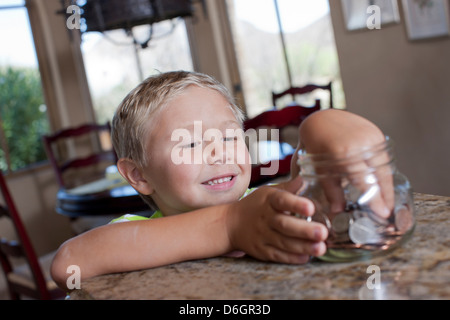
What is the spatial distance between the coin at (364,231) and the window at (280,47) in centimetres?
309

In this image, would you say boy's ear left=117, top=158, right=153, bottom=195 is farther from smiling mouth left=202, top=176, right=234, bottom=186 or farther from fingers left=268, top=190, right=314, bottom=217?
fingers left=268, top=190, right=314, bottom=217

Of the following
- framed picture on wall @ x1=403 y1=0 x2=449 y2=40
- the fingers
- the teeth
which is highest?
framed picture on wall @ x1=403 y1=0 x2=449 y2=40

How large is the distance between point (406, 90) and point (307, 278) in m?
2.62

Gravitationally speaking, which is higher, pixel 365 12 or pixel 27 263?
pixel 365 12

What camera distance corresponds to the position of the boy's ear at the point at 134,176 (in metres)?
0.86

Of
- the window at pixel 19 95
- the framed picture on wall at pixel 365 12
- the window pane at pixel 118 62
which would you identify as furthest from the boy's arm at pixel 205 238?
the window pane at pixel 118 62

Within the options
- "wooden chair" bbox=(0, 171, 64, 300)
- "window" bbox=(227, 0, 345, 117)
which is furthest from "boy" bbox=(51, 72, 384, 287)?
A: "window" bbox=(227, 0, 345, 117)

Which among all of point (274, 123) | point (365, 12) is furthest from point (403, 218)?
point (365, 12)

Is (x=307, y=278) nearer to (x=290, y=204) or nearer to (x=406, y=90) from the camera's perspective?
(x=290, y=204)

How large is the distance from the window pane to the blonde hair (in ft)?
10.4

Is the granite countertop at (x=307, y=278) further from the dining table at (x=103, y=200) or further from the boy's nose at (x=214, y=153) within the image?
the dining table at (x=103, y=200)

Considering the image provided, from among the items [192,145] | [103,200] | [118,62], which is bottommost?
[103,200]

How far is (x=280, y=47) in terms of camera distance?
149 inches

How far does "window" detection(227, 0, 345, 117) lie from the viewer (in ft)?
11.5
